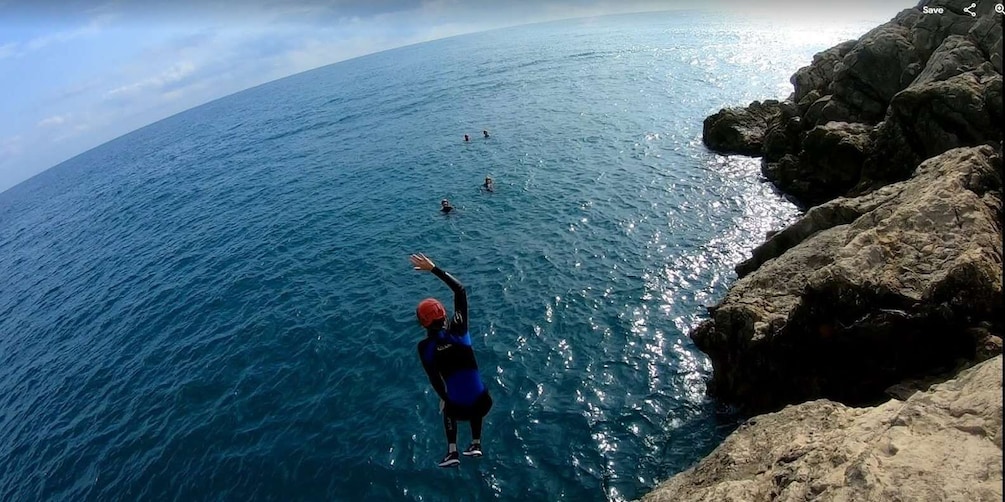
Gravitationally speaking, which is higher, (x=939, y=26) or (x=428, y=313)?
(x=428, y=313)

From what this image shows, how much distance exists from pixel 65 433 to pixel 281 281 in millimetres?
13073

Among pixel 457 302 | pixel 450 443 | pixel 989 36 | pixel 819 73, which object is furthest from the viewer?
pixel 819 73

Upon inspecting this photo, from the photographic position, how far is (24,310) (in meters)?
41.0

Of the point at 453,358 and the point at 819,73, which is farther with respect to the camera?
the point at 819,73

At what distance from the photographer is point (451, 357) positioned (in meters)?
9.69

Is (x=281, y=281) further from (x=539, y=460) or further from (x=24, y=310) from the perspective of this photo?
(x=24, y=310)

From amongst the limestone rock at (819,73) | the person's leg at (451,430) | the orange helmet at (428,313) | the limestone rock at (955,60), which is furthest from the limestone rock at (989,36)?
the person's leg at (451,430)

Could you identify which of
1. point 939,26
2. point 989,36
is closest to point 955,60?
point 989,36

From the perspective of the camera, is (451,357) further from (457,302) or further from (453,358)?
(457,302)

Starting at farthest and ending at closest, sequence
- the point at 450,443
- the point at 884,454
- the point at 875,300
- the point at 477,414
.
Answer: the point at 875,300 → the point at 450,443 → the point at 477,414 → the point at 884,454

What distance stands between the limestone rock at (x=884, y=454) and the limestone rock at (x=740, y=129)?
3537 centimetres

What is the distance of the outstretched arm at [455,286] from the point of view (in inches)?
352

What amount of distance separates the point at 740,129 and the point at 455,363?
41.2m

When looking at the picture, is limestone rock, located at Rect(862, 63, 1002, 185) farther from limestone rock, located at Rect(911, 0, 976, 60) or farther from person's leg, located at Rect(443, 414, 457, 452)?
person's leg, located at Rect(443, 414, 457, 452)
